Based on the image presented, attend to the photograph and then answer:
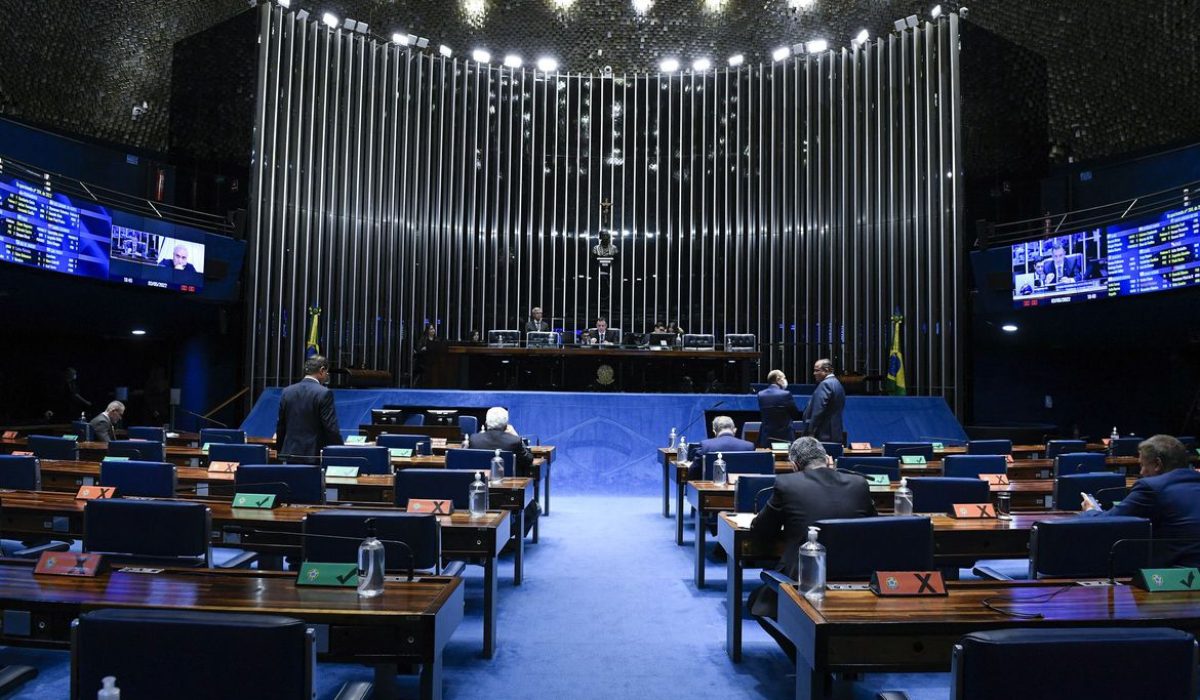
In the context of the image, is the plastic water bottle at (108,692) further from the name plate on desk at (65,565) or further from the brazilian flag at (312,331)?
the brazilian flag at (312,331)

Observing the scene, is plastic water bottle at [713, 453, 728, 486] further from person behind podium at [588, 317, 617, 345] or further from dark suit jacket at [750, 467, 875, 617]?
person behind podium at [588, 317, 617, 345]

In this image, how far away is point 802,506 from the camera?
3209 mm

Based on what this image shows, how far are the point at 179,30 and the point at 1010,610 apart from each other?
15731 millimetres

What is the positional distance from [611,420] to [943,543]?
7.01m

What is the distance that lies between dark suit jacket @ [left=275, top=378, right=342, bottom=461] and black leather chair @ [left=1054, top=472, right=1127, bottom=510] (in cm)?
449

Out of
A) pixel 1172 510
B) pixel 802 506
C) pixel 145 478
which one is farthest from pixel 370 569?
pixel 1172 510

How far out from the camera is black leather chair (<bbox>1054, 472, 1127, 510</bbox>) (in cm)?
435

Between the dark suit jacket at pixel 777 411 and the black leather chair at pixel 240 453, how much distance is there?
4.77m

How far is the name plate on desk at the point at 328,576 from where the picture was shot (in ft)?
7.48

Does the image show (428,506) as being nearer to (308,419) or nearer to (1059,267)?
(308,419)

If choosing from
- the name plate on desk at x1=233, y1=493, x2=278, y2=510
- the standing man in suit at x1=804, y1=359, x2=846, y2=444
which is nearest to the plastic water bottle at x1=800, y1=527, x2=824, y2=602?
the name plate on desk at x1=233, y1=493, x2=278, y2=510

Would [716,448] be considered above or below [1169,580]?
above

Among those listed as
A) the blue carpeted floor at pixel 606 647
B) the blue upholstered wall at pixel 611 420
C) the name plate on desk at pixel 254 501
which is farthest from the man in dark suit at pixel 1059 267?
the name plate on desk at pixel 254 501

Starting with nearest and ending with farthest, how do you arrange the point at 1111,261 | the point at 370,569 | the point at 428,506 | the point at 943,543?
the point at 370,569, the point at 943,543, the point at 428,506, the point at 1111,261
